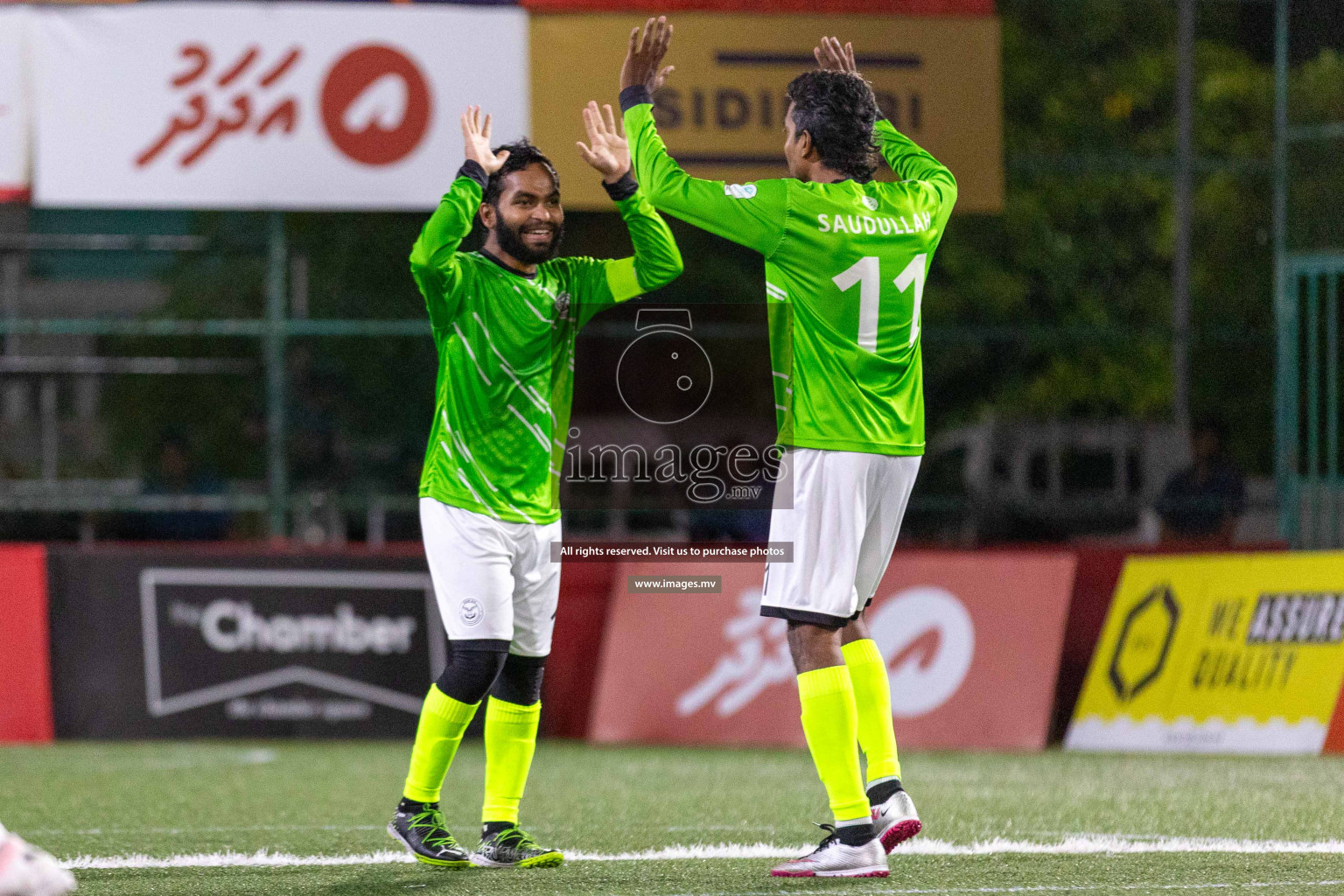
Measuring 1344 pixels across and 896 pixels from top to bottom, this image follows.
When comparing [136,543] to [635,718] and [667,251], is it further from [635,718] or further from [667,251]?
[667,251]

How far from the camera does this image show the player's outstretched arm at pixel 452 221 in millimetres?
5770

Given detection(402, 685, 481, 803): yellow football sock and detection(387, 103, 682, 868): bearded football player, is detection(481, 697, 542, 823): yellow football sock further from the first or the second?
detection(402, 685, 481, 803): yellow football sock

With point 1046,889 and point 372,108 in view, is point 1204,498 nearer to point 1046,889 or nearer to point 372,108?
point 372,108

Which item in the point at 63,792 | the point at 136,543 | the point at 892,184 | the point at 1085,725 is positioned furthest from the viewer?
the point at 136,543

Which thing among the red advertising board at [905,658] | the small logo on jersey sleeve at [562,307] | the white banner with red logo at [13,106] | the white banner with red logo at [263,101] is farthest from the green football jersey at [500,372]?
the white banner with red logo at [13,106]

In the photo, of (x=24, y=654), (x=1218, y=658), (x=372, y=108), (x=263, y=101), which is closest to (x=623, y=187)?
(x=1218, y=658)

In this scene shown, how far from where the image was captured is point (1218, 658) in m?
10.7

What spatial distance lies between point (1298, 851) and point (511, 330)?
9.96 ft

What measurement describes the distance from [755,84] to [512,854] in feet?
26.2

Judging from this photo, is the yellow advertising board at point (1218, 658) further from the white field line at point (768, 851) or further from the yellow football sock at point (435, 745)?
the yellow football sock at point (435, 745)

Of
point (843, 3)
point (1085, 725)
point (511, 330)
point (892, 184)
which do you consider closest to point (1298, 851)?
point (892, 184)

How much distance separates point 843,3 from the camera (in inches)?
516

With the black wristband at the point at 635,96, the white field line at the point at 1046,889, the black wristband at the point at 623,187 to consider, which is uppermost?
the black wristband at the point at 635,96

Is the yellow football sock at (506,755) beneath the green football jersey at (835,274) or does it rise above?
beneath
